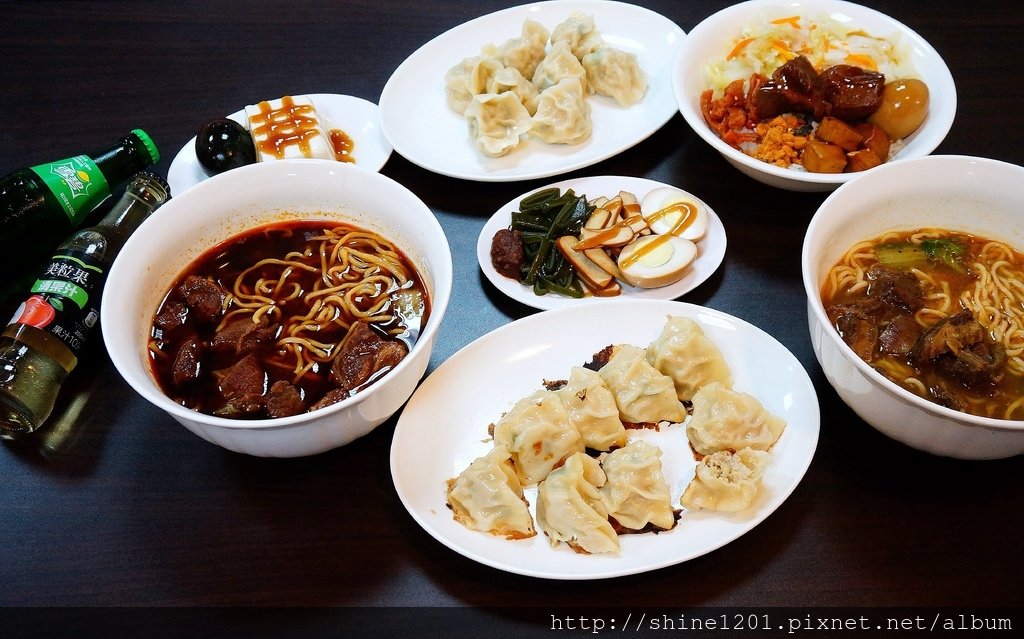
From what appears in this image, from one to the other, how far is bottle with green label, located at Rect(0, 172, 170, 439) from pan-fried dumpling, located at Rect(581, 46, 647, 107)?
6.38ft

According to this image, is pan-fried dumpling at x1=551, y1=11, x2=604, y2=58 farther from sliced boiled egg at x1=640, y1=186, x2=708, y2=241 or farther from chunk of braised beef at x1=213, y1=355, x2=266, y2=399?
chunk of braised beef at x1=213, y1=355, x2=266, y2=399

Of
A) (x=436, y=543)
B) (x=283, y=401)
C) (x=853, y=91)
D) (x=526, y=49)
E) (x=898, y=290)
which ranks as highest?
(x=526, y=49)

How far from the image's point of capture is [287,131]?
3.01 meters

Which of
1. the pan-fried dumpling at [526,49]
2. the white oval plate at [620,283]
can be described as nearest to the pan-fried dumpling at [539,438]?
the white oval plate at [620,283]

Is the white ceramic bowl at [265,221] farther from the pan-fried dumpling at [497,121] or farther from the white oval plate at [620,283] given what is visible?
the pan-fried dumpling at [497,121]

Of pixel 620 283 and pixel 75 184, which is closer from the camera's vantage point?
pixel 620 283

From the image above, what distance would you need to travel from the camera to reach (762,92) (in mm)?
2977

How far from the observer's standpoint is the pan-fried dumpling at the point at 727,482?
6.41 ft

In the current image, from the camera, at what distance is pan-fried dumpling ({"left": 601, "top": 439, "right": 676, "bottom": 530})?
198 centimetres

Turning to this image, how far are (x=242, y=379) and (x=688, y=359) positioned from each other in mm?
1273

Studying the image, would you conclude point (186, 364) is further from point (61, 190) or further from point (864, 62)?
point (864, 62)

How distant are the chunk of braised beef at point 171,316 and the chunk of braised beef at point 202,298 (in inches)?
1.0

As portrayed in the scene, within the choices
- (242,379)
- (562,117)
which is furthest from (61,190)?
(562,117)

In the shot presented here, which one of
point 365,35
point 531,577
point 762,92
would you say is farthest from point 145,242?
point 762,92
